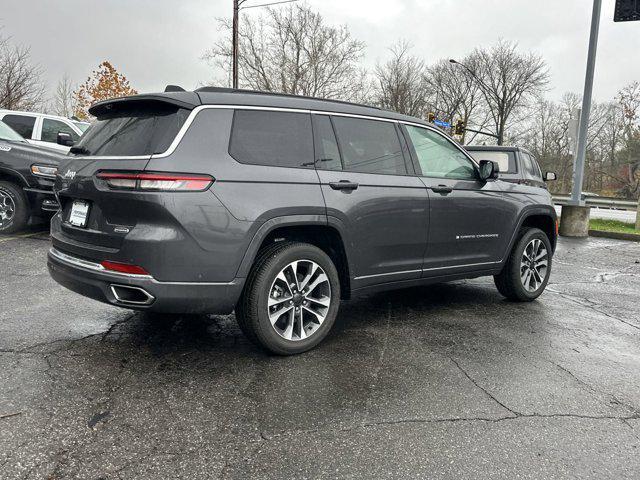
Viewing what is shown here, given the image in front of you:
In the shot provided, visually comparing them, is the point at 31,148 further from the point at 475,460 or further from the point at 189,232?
the point at 475,460

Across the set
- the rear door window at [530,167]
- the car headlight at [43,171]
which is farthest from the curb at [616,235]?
the car headlight at [43,171]

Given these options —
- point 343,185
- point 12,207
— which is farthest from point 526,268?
point 12,207

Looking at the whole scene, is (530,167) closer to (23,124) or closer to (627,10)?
(627,10)

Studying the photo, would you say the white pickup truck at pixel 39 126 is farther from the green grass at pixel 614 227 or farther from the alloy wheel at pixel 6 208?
the green grass at pixel 614 227

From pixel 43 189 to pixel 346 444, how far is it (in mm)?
7339

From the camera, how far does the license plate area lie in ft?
11.4

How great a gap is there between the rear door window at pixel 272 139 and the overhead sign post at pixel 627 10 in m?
11.5

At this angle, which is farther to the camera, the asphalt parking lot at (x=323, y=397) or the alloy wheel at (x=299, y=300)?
the alloy wheel at (x=299, y=300)

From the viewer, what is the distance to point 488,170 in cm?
498

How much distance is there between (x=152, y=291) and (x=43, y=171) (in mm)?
6085

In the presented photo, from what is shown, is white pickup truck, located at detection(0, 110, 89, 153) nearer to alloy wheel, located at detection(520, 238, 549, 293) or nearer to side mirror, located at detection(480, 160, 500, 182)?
side mirror, located at detection(480, 160, 500, 182)

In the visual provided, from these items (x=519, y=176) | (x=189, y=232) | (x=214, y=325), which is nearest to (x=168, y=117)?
(x=189, y=232)

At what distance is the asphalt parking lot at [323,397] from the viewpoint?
243 centimetres

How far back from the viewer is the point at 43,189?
8188 millimetres
